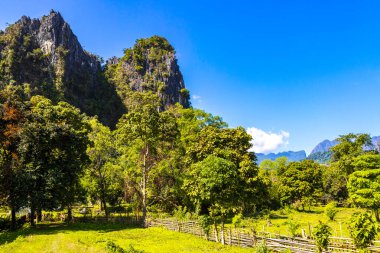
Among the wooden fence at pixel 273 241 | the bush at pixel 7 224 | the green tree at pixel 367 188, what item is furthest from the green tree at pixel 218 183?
the green tree at pixel 367 188

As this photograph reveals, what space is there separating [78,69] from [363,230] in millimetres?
146346

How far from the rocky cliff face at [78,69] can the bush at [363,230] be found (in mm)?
116929

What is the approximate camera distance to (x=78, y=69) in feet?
476

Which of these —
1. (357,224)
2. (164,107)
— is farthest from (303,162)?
(164,107)

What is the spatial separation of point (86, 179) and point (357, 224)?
1665 inches

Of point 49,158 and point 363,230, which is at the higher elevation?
point 49,158

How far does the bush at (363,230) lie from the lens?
17969 millimetres

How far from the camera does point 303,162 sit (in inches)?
2844

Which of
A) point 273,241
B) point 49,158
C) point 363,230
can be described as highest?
point 49,158

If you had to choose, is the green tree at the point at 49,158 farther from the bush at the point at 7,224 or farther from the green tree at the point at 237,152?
the green tree at the point at 237,152

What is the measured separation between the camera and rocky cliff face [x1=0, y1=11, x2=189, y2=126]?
120438mm

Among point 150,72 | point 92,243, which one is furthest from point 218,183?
point 150,72

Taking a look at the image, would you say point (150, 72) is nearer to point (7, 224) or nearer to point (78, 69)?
point (78, 69)

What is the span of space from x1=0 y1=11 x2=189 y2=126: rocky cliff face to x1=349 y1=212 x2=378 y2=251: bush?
384 ft
